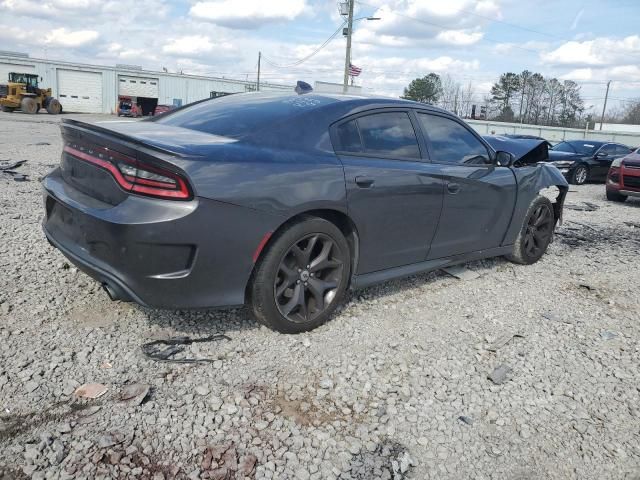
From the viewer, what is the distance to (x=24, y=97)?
3769 centimetres

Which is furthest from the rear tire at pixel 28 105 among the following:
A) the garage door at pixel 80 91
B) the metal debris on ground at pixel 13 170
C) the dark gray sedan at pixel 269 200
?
the dark gray sedan at pixel 269 200

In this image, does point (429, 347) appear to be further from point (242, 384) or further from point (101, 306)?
point (101, 306)

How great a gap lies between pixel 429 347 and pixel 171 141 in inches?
80.4

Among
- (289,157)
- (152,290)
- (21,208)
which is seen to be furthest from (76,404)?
(21,208)

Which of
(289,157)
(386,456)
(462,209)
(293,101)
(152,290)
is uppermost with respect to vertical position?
(293,101)

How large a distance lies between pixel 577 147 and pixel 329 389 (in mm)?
15095

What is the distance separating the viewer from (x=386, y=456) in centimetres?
236

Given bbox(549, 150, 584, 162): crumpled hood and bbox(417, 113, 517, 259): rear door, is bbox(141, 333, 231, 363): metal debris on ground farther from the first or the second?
bbox(549, 150, 584, 162): crumpled hood

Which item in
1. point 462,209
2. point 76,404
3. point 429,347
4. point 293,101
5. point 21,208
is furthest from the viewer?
point 21,208

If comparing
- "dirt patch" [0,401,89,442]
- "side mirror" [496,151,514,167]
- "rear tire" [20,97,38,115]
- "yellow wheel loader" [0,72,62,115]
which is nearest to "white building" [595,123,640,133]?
"yellow wheel loader" [0,72,62,115]

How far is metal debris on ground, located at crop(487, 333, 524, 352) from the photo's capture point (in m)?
3.49

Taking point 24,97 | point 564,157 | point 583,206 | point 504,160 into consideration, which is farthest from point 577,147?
point 24,97

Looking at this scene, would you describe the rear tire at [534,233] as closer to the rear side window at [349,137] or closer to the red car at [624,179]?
the rear side window at [349,137]

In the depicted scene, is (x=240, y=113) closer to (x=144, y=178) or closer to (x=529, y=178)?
(x=144, y=178)
